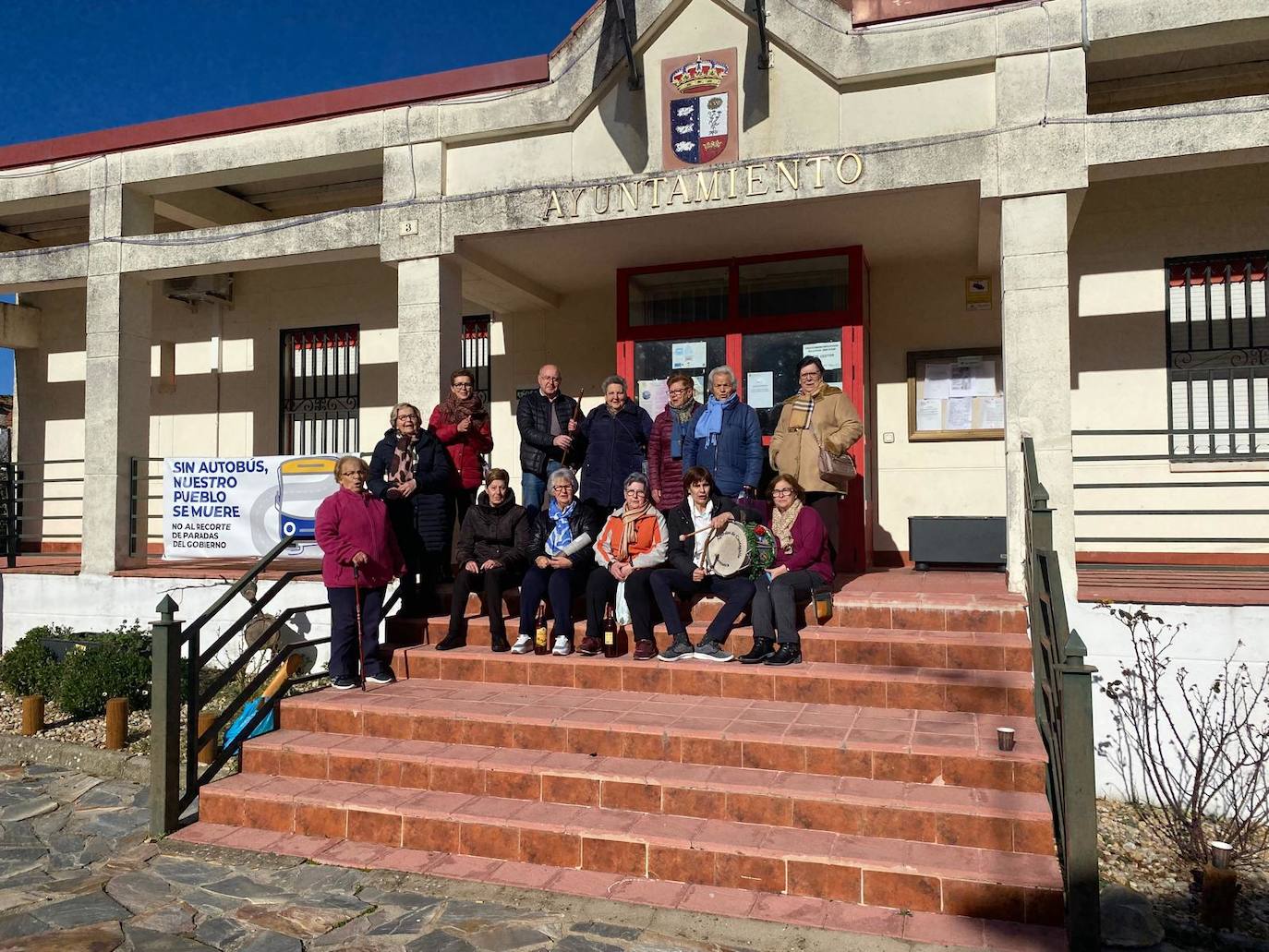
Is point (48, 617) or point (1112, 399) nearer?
point (1112, 399)

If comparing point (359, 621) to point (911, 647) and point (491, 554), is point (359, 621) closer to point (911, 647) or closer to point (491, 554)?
point (491, 554)

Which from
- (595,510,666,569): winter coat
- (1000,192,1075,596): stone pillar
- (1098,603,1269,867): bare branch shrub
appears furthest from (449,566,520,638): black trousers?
(1098,603,1269,867): bare branch shrub

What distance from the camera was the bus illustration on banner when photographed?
27.5 feet

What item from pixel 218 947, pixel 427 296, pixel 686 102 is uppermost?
pixel 686 102

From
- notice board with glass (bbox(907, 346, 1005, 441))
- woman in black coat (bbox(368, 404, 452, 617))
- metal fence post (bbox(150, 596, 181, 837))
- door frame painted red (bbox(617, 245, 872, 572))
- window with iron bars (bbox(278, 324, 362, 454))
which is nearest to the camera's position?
metal fence post (bbox(150, 596, 181, 837))

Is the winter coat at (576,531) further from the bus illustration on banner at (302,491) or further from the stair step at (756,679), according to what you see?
the bus illustration on banner at (302,491)

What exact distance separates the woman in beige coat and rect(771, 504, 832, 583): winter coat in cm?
55

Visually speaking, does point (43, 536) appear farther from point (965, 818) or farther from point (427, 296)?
point (965, 818)

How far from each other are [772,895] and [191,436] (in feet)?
33.6

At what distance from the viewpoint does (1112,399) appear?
854 centimetres

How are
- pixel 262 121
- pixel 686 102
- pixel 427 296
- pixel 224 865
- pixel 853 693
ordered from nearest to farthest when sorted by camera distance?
1. pixel 224 865
2. pixel 853 693
3. pixel 686 102
4. pixel 427 296
5. pixel 262 121

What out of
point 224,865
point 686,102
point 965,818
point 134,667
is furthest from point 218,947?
point 686,102

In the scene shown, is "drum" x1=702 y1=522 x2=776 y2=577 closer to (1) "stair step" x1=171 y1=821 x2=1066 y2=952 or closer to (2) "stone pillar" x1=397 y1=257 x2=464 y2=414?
(1) "stair step" x1=171 y1=821 x2=1066 y2=952

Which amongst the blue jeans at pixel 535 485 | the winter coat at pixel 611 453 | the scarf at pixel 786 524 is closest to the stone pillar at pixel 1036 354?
the scarf at pixel 786 524
